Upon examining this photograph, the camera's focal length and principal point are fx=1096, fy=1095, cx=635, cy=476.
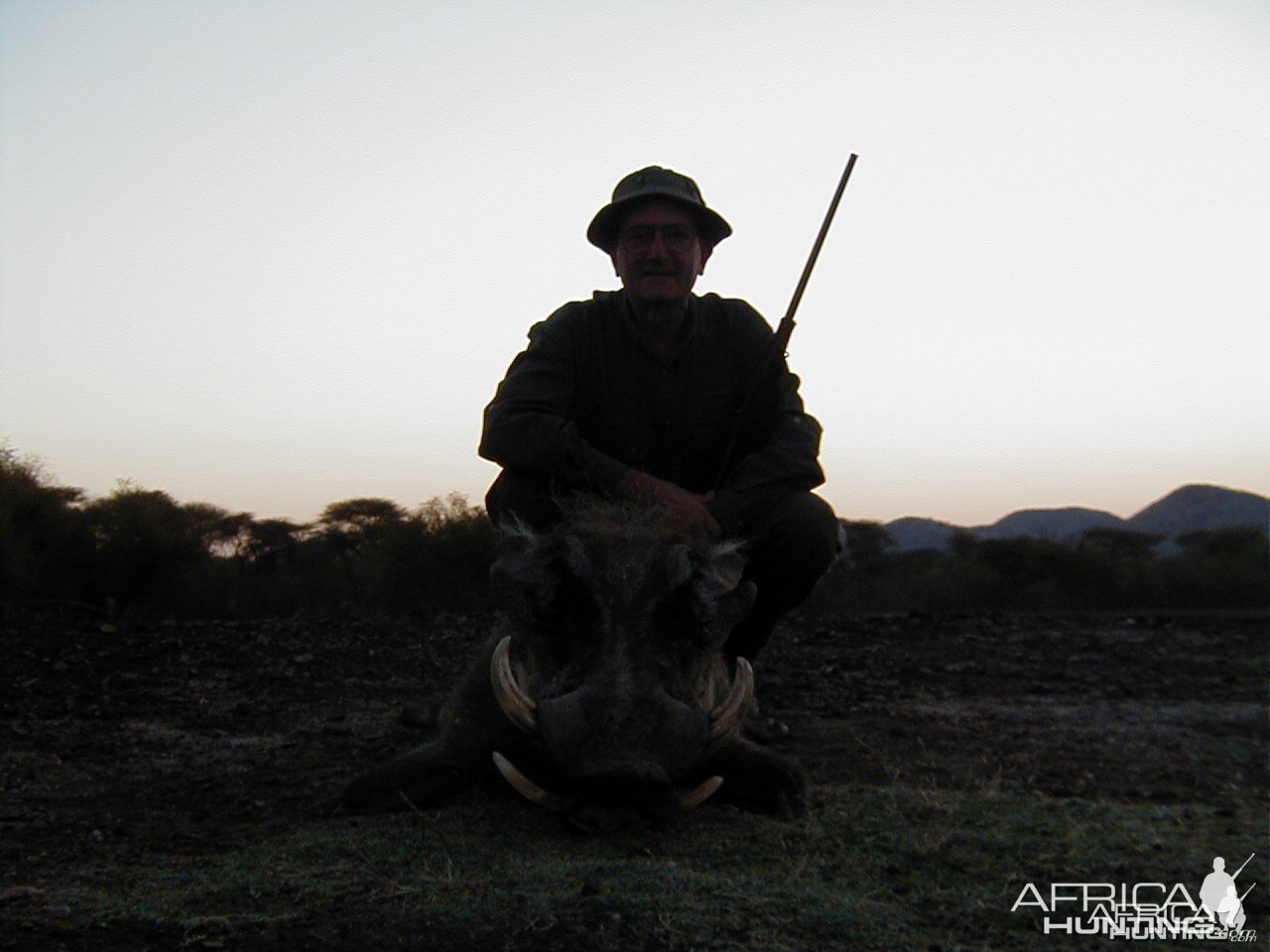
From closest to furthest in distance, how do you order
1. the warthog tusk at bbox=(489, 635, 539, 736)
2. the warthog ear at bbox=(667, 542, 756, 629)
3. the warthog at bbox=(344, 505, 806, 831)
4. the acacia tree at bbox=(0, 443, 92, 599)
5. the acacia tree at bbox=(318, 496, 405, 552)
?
the warthog at bbox=(344, 505, 806, 831)
the warthog tusk at bbox=(489, 635, 539, 736)
the warthog ear at bbox=(667, 542, 756, 629)
the acacia tree at bbox=(0, 443, 92, 599)
the acacia tree at bbox=(318, 496, 405, 552)

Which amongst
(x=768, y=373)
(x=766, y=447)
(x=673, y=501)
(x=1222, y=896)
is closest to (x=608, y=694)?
(x=673, y=501)

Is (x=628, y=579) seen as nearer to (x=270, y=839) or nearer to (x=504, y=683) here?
(x=504, y=683)

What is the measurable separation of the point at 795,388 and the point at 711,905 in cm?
233

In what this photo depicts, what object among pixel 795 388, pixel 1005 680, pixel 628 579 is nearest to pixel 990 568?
pixel 1005 680

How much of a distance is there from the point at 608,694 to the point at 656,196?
6.93 ft

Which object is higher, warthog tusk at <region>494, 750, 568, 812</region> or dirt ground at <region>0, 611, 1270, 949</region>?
warthog tusk at <region>494, 750, 568, 812</region>

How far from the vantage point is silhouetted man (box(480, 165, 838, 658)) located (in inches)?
144

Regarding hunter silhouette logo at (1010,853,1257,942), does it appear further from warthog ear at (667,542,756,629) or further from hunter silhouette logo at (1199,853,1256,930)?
warthog ear at (667,542,756,629)

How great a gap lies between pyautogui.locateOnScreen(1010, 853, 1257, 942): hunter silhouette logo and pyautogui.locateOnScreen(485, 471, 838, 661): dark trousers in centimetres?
153

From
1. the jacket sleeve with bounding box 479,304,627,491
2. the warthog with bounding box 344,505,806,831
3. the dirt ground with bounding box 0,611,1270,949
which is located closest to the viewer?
the warthog with bounding box 344,505,806,831

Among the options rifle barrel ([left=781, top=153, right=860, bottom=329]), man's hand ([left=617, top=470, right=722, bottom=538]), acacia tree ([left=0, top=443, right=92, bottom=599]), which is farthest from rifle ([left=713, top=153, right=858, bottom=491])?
acacia tree ([left=0, top=443, right=92, bottom=599])

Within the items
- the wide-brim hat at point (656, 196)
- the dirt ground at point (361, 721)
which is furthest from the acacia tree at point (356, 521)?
the wide-brim hat at point (656, 196)

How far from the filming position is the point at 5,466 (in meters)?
10.6

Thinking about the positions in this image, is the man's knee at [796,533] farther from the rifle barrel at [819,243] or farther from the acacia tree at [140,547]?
the acacia tree at [140,547]
